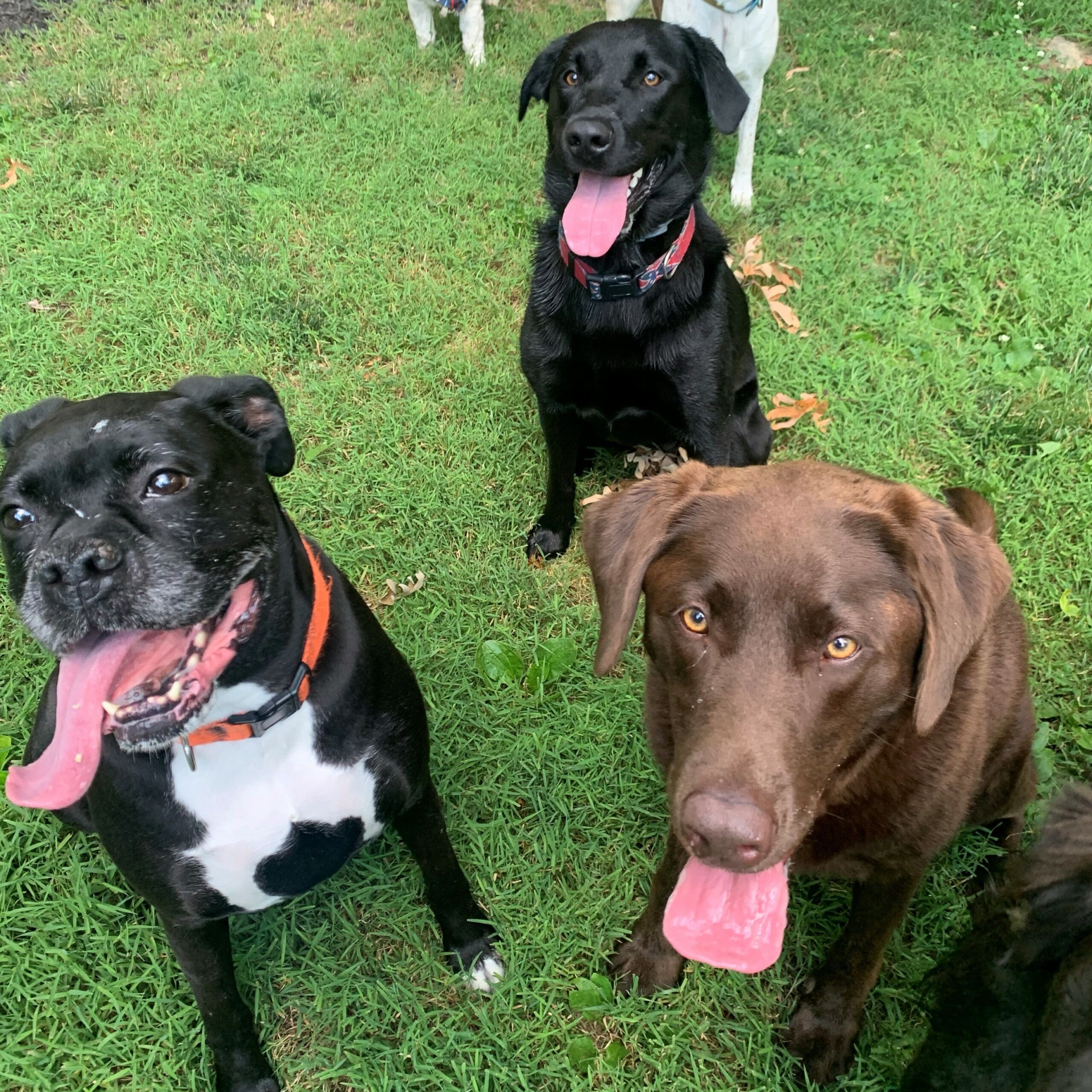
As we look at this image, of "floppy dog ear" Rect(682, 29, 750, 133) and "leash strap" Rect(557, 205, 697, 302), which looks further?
"floppy dog ear" Rect(682, 29, 750, 133)

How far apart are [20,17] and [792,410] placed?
631 cm

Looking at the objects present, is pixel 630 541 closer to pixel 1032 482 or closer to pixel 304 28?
pixel 1032 482

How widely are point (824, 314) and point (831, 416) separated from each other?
2.32ft

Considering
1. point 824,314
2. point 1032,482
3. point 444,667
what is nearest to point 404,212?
point 824,314

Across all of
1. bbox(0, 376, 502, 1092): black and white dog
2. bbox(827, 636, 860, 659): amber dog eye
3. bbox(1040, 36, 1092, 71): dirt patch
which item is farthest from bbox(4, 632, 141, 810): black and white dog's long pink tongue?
bbox(1040, 36, 1092, 71): dirt patch

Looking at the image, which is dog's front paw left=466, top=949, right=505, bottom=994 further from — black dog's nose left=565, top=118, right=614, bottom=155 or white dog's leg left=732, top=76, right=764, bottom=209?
white dog's leg left=732, top=76, right=764, bottom=209

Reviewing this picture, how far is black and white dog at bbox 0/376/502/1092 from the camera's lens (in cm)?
163

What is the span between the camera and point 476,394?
3.89 m

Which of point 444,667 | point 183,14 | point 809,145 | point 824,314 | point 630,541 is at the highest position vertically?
point 183,14

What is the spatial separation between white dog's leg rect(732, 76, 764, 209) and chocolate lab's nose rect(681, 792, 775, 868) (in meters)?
4.03

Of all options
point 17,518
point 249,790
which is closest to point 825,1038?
point 249,790

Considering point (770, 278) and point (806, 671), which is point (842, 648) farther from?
point (770, 278)

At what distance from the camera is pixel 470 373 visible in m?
3.99

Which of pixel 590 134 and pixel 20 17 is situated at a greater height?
pixel 20 17
